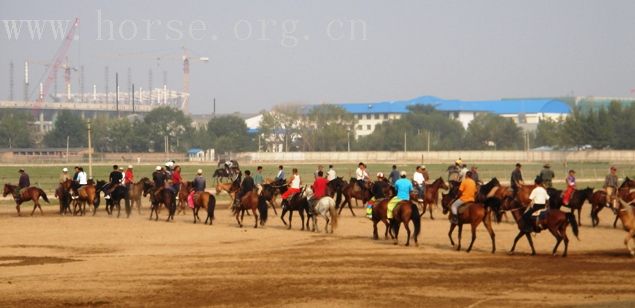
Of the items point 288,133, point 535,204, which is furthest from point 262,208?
point 288,133

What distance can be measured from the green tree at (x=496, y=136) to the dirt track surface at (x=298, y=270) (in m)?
116

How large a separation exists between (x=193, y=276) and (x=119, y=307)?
3.90m

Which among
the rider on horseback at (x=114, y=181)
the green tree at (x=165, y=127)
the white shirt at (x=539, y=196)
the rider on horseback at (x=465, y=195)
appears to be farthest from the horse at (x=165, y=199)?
the green tree at (x=165, y=127)

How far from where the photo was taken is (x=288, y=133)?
16338 cm

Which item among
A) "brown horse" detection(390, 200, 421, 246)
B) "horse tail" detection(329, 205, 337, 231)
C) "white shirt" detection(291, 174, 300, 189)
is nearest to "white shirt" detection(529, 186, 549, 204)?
"brown horse" detection(390, 200, 421, 246)

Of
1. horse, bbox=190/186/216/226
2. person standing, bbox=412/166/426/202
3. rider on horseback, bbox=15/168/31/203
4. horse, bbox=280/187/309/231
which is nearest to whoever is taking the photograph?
horse, bbox=280/187/309/231

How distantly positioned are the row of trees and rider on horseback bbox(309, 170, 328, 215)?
10832cm

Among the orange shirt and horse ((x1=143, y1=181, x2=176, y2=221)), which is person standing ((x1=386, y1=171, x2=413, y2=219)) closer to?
the orange shirt

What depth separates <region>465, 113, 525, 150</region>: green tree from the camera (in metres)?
147

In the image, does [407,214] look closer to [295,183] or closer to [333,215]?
[333,215]

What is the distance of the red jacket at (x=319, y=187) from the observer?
30.8 meters

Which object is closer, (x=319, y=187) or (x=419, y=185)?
(x=319, y=187)

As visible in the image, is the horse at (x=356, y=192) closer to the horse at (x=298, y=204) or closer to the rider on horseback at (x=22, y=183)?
the horse at (x=298, y=204)

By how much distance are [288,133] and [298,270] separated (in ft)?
464
